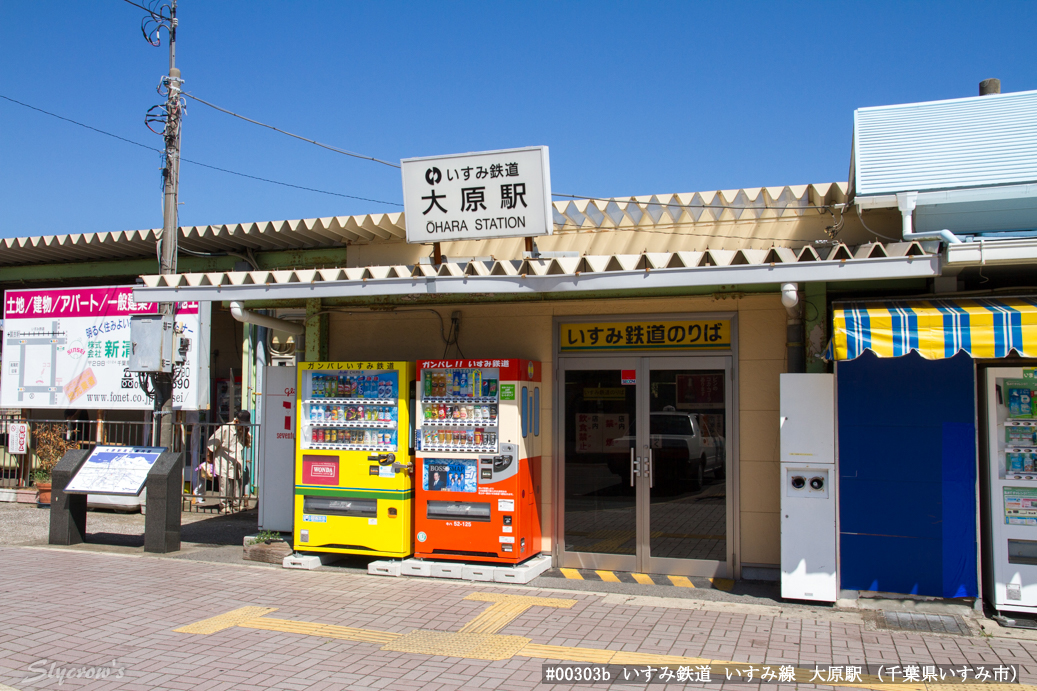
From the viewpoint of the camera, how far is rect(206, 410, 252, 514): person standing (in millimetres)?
13023

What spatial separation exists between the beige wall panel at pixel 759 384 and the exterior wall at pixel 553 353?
0.01 meters

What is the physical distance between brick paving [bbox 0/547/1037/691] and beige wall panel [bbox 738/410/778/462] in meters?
1.63

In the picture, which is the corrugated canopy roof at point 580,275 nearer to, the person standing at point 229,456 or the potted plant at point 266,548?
the potted plant at point 266,548

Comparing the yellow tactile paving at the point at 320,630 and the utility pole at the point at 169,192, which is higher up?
the utility pole at the point at 169,192

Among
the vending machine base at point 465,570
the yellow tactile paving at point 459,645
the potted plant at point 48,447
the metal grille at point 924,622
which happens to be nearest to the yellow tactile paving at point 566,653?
the yellow tactile paving at point 459,645

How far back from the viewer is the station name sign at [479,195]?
322 inches

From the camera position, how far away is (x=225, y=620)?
22.4 ft

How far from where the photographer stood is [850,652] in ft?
19.2

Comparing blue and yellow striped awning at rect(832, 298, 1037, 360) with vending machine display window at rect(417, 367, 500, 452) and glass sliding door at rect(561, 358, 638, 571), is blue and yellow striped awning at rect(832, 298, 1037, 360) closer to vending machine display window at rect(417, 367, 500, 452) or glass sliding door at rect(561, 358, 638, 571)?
glass sliding door at rect(561, 358, 638, 571)

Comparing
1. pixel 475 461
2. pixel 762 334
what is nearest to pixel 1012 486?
pixel 762 334

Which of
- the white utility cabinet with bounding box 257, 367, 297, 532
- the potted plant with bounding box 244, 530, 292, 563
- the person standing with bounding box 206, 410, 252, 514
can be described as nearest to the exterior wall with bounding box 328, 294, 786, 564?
the white utility cabinet with bounding box 257, 367, 297, 532

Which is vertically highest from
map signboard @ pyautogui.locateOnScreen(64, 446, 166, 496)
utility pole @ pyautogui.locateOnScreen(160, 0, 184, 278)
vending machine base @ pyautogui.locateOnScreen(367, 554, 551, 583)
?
utility pole @ pyautogui.locateOnScreen(160, 0, 184, 278)

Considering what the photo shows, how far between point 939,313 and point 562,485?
4271mm
